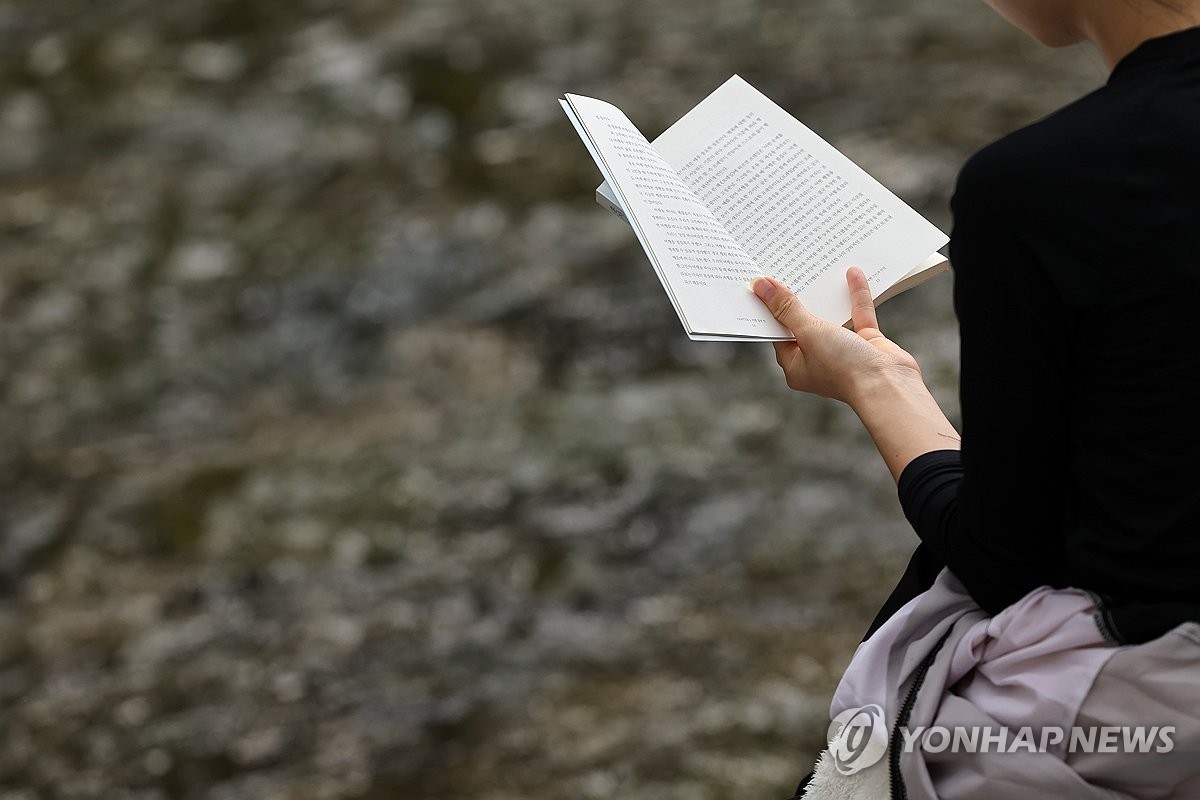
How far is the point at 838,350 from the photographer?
1010mm

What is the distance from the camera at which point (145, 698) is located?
2113 millimetres

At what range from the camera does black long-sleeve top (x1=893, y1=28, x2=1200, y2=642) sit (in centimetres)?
70

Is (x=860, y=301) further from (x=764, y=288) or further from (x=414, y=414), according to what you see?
(x=414, y=414)


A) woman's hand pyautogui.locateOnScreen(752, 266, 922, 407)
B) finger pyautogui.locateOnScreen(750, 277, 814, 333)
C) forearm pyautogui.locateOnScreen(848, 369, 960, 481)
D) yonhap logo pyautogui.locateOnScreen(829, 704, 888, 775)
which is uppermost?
finger pyautogui.locateOnScreen(750, 277, 814, 333)

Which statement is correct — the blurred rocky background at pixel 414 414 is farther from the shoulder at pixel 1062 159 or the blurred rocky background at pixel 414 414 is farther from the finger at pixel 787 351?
the shoulder at pixel 1062 159

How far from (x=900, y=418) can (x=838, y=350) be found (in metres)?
0.08

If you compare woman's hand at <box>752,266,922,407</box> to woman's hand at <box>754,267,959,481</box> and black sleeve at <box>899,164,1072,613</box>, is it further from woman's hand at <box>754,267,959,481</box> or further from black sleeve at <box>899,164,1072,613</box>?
black sleeve at <box>899,164,1072,613</box>

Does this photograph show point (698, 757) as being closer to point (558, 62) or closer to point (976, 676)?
point (976, 676)

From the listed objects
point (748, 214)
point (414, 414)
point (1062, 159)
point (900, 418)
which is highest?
point (1062, 159)

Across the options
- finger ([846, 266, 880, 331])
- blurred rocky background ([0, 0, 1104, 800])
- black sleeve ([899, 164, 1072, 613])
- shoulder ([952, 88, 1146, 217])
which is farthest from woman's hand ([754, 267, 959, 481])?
blurred rocky background ([0, 0, 1104, 800])

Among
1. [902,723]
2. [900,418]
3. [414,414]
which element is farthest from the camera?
[414,414]

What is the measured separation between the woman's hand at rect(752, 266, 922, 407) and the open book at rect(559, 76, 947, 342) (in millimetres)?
13

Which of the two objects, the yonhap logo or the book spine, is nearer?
the yonhap logo

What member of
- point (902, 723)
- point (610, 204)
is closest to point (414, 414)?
point (610, 204)
